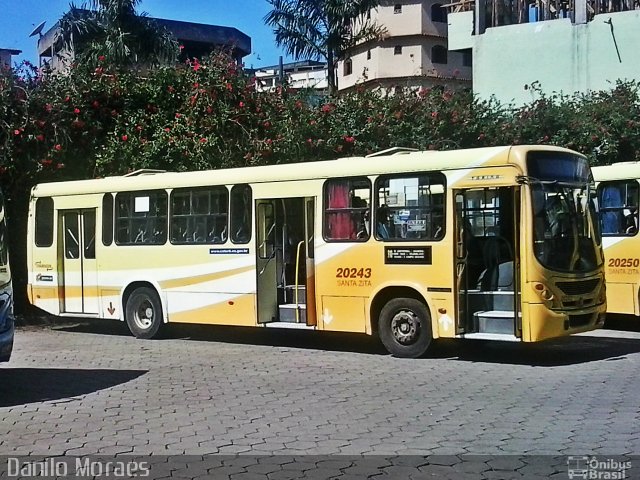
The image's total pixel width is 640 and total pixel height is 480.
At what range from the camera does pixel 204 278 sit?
14.0m

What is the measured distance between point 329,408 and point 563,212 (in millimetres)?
4627

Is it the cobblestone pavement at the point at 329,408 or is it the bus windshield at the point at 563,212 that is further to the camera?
the bus windshield at the point at 563,212

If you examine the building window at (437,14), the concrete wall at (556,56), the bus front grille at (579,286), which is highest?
the building window at (437,14)

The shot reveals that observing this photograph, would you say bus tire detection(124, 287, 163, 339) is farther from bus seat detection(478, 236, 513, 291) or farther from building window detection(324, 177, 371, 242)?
bus seat detection(478, 236, 513, 291)

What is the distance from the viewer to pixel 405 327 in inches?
474

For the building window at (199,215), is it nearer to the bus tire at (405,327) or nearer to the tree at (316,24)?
the bus tire at (405,327)

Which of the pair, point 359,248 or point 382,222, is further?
point 359,248

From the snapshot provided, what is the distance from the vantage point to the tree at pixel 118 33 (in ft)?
92.5

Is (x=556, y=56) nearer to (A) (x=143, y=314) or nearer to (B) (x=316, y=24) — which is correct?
(B) (x=316, y=24)

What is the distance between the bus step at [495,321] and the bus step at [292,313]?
112 inches

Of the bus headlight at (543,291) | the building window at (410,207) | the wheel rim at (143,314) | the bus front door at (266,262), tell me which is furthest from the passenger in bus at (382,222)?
the wheel rim at (143,314)

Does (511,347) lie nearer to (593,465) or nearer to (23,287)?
(593,465)

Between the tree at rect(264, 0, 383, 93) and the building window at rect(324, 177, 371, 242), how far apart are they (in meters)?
18.1

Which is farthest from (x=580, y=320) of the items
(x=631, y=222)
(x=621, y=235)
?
(x=631, y=222)
